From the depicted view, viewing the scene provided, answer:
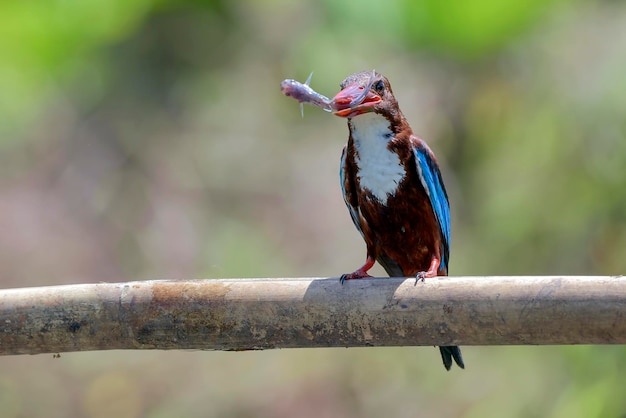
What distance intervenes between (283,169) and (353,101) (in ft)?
15.7

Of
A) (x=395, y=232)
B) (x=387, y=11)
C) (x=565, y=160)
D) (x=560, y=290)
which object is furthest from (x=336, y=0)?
(x=560, y=290)

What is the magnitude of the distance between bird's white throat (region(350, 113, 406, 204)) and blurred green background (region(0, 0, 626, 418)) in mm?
2113

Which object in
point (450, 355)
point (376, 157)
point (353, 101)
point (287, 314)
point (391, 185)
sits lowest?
point (450, 355)

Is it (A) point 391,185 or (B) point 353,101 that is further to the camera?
(A) point 391,185

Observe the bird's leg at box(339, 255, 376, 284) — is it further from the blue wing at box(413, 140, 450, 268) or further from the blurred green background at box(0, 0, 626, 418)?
the blurred green background at box(0, 0, 626, 418)

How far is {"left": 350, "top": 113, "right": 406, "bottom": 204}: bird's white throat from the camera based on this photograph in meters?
3.47

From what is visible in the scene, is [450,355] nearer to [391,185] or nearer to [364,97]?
[391,185]

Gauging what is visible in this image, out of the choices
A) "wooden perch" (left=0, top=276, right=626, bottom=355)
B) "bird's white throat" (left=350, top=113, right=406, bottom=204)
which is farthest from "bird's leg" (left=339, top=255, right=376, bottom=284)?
"bird's white throat" (left=350, top=113, right=406, bottom=204)

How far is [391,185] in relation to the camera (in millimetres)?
3510

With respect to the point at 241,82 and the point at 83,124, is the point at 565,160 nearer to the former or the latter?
the point at 241,82

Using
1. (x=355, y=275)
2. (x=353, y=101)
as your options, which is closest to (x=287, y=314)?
(x=355, y=275)

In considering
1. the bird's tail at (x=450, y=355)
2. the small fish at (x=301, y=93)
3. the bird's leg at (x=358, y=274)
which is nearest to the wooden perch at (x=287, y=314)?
the bird's leg at (x=358, y=274)

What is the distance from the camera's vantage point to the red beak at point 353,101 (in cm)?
316

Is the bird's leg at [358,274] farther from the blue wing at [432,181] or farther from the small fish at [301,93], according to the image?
the small fish at [301,93]
